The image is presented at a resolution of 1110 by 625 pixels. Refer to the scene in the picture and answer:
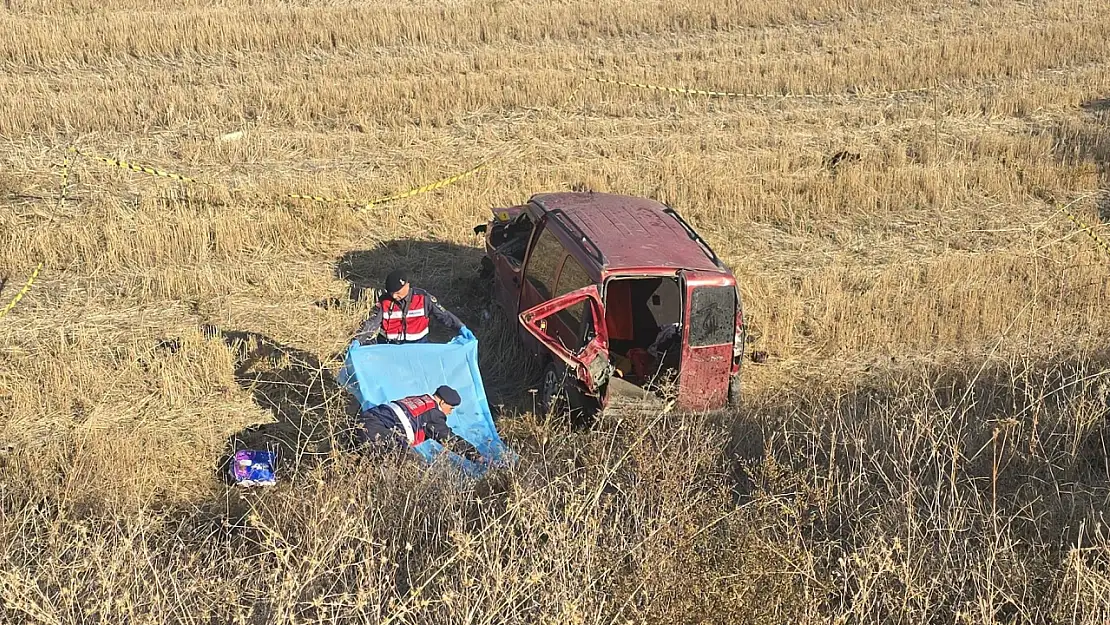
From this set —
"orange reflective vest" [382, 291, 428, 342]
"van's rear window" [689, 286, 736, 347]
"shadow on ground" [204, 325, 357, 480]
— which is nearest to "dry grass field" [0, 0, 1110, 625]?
"shadow on ground" [204, 325, 357, 480]

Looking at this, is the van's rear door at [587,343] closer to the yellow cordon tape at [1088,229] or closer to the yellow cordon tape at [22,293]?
the yellow cordon tape at [22,293]

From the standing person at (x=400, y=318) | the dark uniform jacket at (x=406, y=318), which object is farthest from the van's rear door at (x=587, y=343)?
the dark uniform jacket at (x=406, y=318)

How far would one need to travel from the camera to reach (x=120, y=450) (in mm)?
7211

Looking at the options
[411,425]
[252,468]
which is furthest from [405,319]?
[252,468]

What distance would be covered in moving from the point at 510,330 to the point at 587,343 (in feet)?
5.99

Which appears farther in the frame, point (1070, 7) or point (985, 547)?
point (1070, 7)

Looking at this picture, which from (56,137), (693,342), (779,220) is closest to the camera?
(693,342)

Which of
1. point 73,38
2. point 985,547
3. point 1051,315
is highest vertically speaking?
point 73,38

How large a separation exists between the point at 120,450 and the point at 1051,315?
8.36m

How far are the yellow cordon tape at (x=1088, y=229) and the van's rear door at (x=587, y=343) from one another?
7099 mm

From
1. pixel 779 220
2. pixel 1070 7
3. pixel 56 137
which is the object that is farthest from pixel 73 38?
pixel 1070 7

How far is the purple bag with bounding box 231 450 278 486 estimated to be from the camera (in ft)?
23.0

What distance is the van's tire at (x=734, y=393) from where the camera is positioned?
815 centimetres

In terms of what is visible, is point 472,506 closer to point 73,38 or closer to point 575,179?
point 575,179
